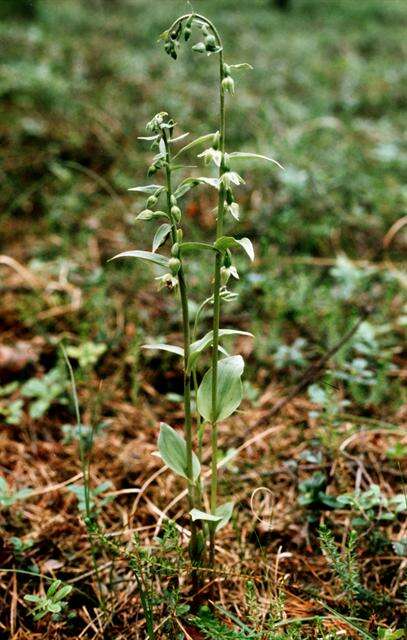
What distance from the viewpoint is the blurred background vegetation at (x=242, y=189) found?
313 cm

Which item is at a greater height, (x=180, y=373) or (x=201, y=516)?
(x=201, y=516)

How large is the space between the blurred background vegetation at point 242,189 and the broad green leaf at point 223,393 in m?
0.86

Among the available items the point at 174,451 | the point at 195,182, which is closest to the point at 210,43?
the point at 195,182

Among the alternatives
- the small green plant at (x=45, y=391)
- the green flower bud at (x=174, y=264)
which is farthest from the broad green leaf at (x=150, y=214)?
the small green plant at (x=45, y=391)

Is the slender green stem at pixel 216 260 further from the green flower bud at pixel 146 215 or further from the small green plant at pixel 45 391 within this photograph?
the small green plant at pixel 45 391

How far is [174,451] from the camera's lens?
1.77 meters

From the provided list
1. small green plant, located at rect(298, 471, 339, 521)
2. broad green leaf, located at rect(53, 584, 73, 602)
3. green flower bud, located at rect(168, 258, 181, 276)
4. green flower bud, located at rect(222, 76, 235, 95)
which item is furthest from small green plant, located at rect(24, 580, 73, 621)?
green flower bud, located at rect(222, 76, 235, 95)

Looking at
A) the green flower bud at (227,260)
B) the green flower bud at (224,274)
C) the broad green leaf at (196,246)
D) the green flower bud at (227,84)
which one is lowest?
the green flower bud at (224,274)

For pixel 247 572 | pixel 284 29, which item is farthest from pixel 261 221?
pixel 284 29

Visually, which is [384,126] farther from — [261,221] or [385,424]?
[385,424]

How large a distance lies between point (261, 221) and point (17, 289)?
68.0 inches

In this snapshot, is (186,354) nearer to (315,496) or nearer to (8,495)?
(315,496)

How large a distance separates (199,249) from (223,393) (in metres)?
0.46

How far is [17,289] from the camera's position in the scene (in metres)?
3.48
